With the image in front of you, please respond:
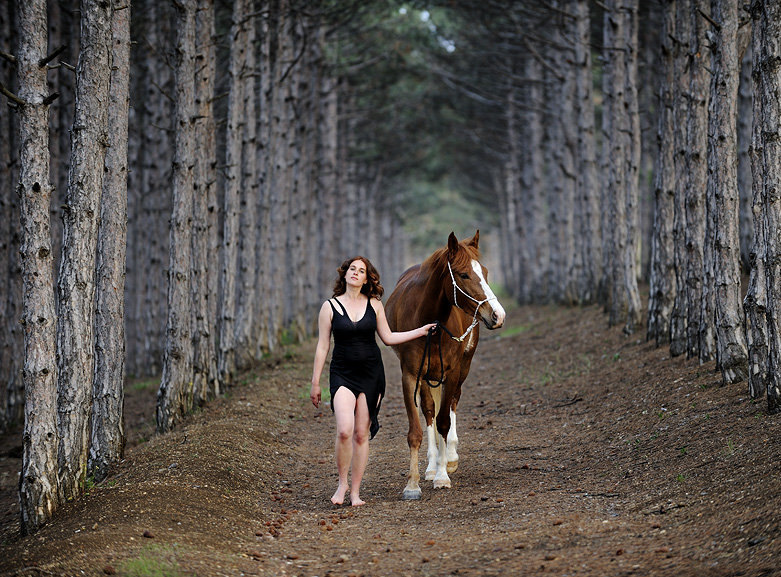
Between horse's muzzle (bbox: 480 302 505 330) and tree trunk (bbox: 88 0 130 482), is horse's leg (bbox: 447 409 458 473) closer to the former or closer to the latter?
horse's muzzle (bbox: 480 302 505 330)

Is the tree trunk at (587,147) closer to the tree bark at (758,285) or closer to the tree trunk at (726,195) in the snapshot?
the tree trunk at (726,195)

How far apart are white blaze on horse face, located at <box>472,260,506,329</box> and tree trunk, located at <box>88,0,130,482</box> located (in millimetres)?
4287

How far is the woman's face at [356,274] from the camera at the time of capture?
7.62 metres

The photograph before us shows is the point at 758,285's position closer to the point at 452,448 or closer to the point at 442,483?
the point at 452,448

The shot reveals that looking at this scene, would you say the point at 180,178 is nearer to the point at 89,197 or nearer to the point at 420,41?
the point at 89,197

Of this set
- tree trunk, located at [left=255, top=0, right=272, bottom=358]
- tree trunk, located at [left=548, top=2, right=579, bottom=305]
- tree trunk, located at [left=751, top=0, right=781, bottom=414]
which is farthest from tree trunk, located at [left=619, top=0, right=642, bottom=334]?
tree trunk, located at [left=751, top=0, right=781, bottom=414]

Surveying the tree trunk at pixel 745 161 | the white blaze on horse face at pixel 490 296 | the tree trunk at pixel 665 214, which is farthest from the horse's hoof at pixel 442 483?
the tree trunk at pixel 745 161

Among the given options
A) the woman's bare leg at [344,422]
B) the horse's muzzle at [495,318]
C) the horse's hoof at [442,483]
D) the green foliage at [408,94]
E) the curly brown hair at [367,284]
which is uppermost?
the green foliage at [408,94]

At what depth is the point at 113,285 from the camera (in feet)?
32.0

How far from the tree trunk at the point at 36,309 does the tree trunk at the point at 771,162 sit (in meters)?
6.37

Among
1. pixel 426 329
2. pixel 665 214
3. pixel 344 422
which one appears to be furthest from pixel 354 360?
pixel 665 214

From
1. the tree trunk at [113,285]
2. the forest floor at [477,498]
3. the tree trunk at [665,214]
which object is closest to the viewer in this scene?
the forest floor at [477,498]

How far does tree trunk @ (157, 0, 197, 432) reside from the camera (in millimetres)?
11945

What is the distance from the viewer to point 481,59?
31719mm
